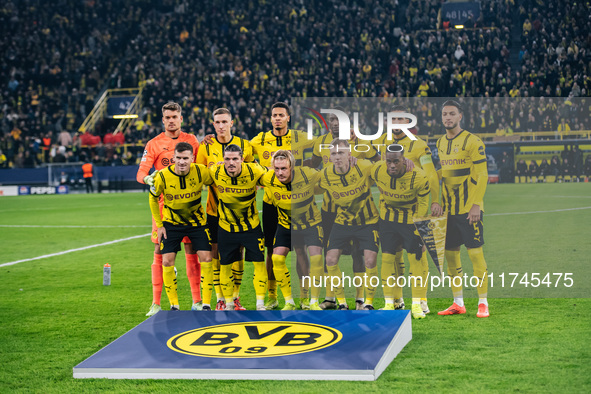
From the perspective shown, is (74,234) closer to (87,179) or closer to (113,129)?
(87,179)

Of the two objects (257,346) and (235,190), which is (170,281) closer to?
(235,190)

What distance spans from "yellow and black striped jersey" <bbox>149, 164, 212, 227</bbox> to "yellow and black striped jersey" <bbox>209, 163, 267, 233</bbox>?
0.15 meters

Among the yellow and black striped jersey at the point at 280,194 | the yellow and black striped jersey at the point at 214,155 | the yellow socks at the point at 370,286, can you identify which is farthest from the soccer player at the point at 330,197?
the yellow and black striped jersey at the point at 214,155

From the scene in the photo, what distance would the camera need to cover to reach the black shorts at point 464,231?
6.72m

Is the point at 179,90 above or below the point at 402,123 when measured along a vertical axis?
above

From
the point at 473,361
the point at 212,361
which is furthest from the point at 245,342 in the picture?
the point at 473,361

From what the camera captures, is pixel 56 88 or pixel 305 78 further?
pixel 56 88

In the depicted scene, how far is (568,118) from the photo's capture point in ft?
33.7

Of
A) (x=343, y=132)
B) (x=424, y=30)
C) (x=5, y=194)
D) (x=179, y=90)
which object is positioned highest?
(x=424, y=30)

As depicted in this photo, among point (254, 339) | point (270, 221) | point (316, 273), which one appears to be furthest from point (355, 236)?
point (254, 339)

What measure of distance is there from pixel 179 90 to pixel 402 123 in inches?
1106

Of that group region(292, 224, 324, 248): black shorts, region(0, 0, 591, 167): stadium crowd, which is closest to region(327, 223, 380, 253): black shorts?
region(292, 224, 324, 248): black shorts

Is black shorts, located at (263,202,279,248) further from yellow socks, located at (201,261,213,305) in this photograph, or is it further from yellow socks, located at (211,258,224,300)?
yellow socks, located at (201,261,213,305)

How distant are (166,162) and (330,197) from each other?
5.59ft
